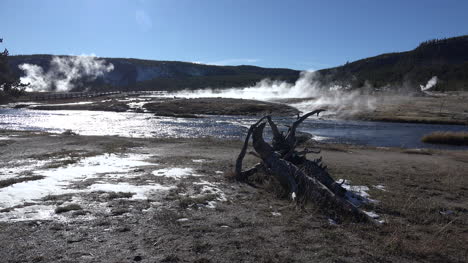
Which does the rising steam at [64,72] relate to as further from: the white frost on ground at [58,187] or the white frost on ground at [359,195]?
the white frost on ground at [359,195]

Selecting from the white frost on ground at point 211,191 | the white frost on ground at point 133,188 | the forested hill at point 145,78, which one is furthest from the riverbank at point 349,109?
the forested hill at point 145,78

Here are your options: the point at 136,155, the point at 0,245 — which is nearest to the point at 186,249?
A: the point at 0,245

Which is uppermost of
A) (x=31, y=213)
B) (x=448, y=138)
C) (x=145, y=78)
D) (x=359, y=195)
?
(x=145, y=78)

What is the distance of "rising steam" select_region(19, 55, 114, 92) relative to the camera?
13262cm

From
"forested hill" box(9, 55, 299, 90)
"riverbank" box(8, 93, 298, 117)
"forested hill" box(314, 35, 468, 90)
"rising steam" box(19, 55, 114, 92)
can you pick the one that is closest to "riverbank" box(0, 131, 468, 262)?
"riverbank" box(8, 93, 298, 117)

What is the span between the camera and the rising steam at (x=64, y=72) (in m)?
133

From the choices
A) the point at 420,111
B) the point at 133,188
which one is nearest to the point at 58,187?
the point at 133,188

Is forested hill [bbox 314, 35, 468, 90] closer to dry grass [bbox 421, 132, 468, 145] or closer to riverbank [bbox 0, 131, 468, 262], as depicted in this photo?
dry grass [bbox 421, 132, 468, 145]

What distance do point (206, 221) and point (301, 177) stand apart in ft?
10.1

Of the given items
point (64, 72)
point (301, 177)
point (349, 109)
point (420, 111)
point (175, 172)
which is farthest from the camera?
point (64, 72)

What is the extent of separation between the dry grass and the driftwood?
883 inches

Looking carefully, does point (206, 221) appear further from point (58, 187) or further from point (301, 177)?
point (58, 187)

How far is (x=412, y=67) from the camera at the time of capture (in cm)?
13775

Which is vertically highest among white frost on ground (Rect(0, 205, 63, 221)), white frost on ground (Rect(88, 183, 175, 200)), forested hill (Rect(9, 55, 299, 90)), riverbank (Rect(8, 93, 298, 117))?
forested hill (Rect(9, 55, 299, 90))
